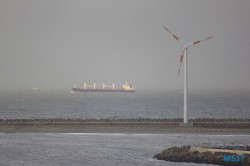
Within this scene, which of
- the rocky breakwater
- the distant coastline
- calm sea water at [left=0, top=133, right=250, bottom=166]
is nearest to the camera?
the rocky breakwater

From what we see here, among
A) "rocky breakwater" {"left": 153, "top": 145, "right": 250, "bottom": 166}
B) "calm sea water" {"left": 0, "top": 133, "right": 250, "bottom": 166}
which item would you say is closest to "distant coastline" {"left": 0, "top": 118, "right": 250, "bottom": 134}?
"calm sea water" {"left": 0, "top": 133, "right": 250, "bottom": 166}

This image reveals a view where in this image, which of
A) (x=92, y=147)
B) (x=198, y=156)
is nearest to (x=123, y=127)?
(x=92, y=147)

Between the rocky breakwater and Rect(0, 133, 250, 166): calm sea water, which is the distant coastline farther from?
the rocky breakwater

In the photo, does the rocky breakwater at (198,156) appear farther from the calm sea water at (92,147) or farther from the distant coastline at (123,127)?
the distant coastline at (123,127)

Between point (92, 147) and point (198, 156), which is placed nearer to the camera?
point (198, 156)

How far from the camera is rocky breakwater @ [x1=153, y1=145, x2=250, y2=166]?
131 ft

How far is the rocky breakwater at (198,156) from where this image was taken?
40.0 metres

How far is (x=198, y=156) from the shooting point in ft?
139

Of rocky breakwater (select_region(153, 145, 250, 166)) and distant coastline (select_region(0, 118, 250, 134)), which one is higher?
distant coastline (select_region(0, 118, 250, 134))

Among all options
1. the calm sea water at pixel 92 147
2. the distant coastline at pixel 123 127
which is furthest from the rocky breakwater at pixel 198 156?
the distant coastline at pixel 123 127

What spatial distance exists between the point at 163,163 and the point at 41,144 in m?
16.9

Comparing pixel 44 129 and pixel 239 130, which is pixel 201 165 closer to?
pixel 239 130

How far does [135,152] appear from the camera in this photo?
164 feet

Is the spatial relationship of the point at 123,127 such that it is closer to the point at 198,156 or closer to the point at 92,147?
the point at 92,147
